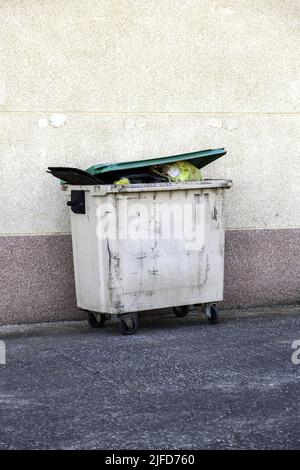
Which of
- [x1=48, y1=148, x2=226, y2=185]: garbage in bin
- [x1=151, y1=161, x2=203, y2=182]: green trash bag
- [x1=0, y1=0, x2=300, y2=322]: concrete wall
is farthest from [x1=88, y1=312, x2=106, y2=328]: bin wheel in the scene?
[x1=151, y1=161, x2=203, y2=182]: green trash bag

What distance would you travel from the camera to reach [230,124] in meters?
7.94

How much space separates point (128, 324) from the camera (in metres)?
6.94

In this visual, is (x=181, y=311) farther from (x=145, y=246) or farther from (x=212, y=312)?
(x=145, y=246)

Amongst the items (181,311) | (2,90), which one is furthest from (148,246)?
(2,90)

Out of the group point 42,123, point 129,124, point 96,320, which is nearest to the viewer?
point 96,320

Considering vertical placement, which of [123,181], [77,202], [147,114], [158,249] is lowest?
[158,249]

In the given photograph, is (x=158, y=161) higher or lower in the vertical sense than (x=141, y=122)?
lower

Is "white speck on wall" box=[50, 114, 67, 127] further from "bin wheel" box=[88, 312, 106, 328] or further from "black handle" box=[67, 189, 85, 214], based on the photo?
"bin wheel" box=[88, 312, 106, 328]

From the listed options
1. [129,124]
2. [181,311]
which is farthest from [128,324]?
[129,124]

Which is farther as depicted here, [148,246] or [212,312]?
[212,312]

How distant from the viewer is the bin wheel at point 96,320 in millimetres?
7332

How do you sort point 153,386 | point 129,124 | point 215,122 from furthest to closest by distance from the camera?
point 215,122 < point 129,124 < point 153,386

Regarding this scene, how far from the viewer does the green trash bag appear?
23.1ft

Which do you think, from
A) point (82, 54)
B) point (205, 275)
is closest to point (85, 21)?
point (82, 54)
